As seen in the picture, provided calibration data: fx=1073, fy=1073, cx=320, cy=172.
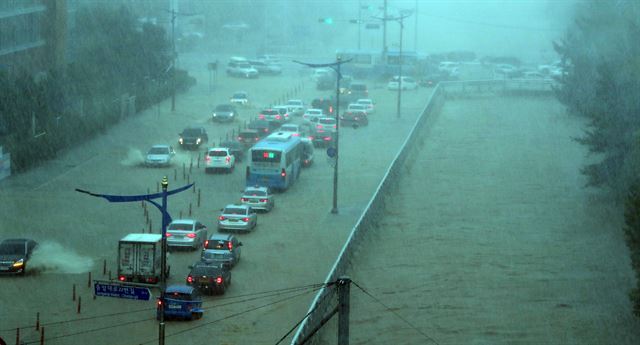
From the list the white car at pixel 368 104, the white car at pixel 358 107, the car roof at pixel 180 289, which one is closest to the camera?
the car roof at pixel 180 289

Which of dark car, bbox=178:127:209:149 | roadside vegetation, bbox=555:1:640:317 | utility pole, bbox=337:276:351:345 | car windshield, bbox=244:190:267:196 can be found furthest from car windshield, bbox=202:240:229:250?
dark car, bbox=178:127:209:149

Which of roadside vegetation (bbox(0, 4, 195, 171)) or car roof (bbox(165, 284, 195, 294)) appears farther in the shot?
roadside vegetation (bbox(0, 4, 195, 171))

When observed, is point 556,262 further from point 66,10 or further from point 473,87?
point 473,87

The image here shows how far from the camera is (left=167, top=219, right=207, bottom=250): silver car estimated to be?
26391 millimetres

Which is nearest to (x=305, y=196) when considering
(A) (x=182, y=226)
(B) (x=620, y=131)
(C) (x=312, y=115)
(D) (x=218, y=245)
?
(A) (x=182, y=226)

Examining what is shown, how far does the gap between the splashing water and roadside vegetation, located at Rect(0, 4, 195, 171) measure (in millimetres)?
11117

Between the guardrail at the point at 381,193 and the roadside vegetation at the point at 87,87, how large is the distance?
41.0ft

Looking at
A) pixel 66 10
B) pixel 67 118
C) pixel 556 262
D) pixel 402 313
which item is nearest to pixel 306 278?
pixel 402 313

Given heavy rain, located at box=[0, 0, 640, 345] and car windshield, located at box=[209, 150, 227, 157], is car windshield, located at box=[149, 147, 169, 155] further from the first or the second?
car windshield, located at box=[209, 150, 227, 157]

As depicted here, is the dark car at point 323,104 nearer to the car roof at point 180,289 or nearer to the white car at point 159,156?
the white car at point 159,156

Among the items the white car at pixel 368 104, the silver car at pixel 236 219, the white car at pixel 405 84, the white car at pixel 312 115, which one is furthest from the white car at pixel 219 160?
the white car at pixel 405 84

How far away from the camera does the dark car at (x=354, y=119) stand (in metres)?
50.2

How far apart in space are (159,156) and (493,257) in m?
14.7

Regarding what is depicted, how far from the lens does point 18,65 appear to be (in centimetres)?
4841
